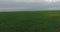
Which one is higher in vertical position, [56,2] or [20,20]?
[56,2]

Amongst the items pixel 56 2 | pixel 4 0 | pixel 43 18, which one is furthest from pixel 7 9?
pixel 56 2

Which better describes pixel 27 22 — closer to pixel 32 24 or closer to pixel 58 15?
pixel 32 24

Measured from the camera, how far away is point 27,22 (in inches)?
46.9

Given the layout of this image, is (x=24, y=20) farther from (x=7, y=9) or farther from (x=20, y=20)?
(x=7, y=9)

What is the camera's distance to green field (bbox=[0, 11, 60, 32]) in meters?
1.17

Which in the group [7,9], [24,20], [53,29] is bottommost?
[53,29]

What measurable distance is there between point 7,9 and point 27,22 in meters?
0.26

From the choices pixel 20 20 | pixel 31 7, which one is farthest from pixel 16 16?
pixel 31 7

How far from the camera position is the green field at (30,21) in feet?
3.85

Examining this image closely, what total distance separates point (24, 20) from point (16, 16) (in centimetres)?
10

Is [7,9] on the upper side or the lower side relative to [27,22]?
upper

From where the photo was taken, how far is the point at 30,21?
1.19m

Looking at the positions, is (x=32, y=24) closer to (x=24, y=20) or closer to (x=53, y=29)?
(x=24, y=20)

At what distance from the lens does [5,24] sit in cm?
117
